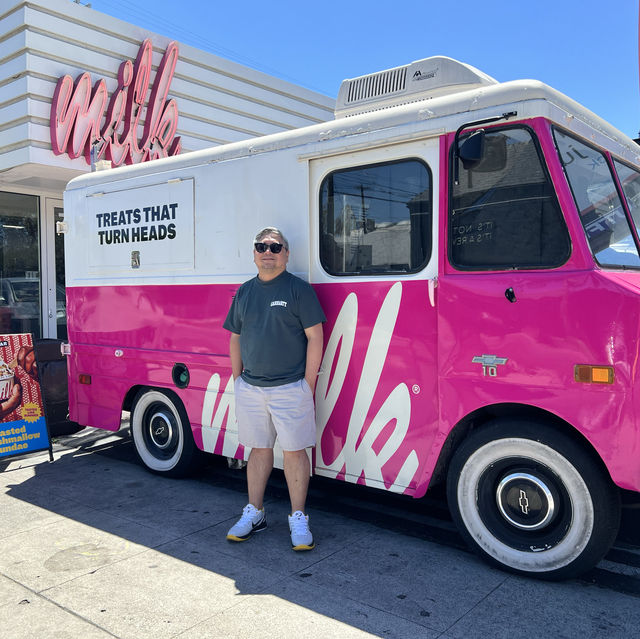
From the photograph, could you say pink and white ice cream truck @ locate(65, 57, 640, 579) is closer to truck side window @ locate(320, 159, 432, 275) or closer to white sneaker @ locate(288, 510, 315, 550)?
truck side window @ locate(320, 159, 432, 275)

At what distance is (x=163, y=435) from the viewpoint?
17.9ft

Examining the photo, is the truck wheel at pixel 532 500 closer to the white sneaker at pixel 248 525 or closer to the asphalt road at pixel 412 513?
the asphalt road at pixel 412 513

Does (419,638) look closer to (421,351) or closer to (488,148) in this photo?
(421,351)

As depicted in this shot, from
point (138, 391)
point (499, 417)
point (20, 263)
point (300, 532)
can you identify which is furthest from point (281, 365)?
point (20, 263)

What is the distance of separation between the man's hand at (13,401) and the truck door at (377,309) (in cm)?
300

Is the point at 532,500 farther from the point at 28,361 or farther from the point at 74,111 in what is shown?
the point at 74,111

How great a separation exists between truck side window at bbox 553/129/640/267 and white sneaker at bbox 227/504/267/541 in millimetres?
2587

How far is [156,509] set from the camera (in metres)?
4.59

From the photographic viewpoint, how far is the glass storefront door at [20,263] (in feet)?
33.3

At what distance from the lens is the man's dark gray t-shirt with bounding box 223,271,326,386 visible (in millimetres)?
3904

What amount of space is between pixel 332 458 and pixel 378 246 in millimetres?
1425

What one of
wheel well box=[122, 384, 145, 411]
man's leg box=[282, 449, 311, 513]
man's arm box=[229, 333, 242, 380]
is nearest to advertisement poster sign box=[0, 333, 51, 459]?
wheel well box=[122, 384, 145, 411]

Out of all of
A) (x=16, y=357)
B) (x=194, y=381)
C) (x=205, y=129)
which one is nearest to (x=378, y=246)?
(x=194, y=381)

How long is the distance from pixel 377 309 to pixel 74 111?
6.87 meters
